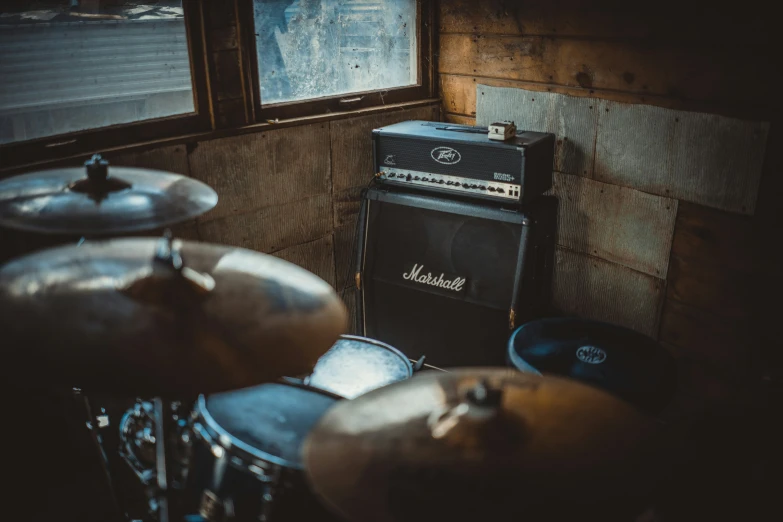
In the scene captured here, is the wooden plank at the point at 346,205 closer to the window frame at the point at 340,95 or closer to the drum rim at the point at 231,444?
the window frame at the point at 340,95

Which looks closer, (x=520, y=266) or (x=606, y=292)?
(x=520, y=266)

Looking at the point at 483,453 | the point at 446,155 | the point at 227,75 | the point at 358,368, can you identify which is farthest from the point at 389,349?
the point at 227,75

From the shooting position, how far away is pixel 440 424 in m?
1.02

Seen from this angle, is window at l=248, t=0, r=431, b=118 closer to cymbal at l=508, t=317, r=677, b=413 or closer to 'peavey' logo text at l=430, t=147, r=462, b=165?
'peavey' logo text at l=430, t=147, r=462, b=165

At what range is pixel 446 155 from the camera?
2.61m

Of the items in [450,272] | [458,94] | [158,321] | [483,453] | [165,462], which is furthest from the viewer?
[458,94]

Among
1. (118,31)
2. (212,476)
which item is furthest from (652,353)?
(118,31)

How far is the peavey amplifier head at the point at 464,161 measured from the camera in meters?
2.48

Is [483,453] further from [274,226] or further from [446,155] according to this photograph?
[274,226]

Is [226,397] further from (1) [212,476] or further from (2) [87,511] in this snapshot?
(2) [87,511]

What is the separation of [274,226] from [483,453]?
2.00 meters

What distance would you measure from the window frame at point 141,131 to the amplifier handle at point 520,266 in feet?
4.29

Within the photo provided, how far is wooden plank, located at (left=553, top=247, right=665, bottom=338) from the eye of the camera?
8.72ft

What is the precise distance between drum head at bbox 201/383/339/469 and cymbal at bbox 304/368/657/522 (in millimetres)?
331
